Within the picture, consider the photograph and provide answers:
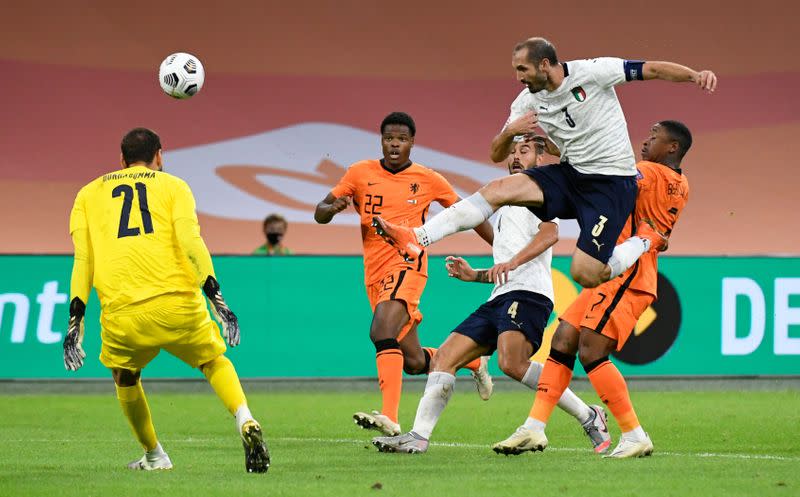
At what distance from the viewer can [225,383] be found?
28.1 feet

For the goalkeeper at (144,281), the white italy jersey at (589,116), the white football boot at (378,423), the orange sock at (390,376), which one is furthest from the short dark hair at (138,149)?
the orange sock at (390,376)

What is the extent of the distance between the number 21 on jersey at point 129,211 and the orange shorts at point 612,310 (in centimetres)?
299

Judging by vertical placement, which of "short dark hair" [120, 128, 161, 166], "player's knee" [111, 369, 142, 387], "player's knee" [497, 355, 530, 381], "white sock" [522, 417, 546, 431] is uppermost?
"short dark hair" [120, 128, 161, 166]

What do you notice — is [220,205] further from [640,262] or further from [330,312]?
[640,262]

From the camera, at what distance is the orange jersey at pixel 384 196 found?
11.5 metres

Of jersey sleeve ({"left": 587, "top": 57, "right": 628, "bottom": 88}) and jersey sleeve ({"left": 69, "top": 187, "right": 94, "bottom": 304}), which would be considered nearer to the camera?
jersey sleeve ({"left": 69, "top": 187, "right": 94, "bottom": 304})

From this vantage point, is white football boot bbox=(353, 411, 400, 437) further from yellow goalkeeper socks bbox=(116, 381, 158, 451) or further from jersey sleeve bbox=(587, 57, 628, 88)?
jersey sleeve bbox=(587, 57, 628, 88)

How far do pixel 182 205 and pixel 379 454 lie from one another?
2.43 m

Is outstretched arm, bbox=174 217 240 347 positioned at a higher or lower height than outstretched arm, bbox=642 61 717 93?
lower

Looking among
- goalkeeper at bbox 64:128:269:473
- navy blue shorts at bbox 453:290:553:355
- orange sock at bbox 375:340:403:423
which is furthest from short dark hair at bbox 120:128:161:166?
orange sock at bbox 375:340:403:423

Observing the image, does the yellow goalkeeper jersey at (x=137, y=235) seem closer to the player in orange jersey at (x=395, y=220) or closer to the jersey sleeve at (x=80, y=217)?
the jersey sleeve at (x=80, y=217)

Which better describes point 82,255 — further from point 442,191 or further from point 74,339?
point 442,191

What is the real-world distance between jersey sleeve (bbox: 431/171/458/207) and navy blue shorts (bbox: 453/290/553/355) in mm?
1721

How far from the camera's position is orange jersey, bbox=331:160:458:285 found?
11.5 m
